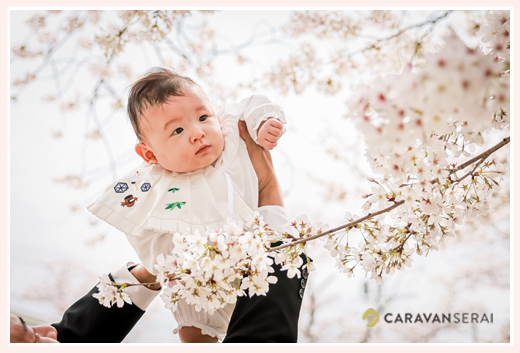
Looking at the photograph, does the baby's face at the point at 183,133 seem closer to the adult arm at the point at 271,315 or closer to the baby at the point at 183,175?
the baby at the point at 183,175

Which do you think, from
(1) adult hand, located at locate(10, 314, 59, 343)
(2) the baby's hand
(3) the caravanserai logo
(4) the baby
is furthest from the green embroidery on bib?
(3) the caravanserai logo

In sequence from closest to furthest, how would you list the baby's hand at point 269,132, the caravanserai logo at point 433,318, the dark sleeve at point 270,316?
the dark sleeve at point 270,316, the baby's hand at point 269,132, the caravanserai logo at point 433,318

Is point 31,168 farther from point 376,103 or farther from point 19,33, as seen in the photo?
point 376,103

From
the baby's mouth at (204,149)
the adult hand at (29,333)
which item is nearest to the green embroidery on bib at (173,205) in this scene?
the baby's mouth at (204,149)

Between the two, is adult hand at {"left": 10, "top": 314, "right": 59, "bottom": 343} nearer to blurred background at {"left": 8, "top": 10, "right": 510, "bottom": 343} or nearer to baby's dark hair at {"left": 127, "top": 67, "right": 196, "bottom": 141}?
blurred background at {"left": 8, "top": 10, "right": 510, "bottom": 343}

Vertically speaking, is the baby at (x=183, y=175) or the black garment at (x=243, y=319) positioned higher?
the baby at (x=183, y=175)

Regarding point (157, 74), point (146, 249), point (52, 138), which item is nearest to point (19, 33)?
point (52, 138)

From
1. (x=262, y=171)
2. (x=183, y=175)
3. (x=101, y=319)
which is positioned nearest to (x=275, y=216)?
(x=262, y=171)

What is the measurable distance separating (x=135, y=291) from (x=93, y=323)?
102 millimetres

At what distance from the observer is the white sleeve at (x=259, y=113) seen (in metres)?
0.81

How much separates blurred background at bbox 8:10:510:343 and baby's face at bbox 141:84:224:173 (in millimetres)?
227

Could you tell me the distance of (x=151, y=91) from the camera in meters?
0.77

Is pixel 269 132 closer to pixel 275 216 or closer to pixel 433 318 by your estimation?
pixel 275 216

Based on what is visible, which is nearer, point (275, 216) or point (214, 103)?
point (275, 216)
